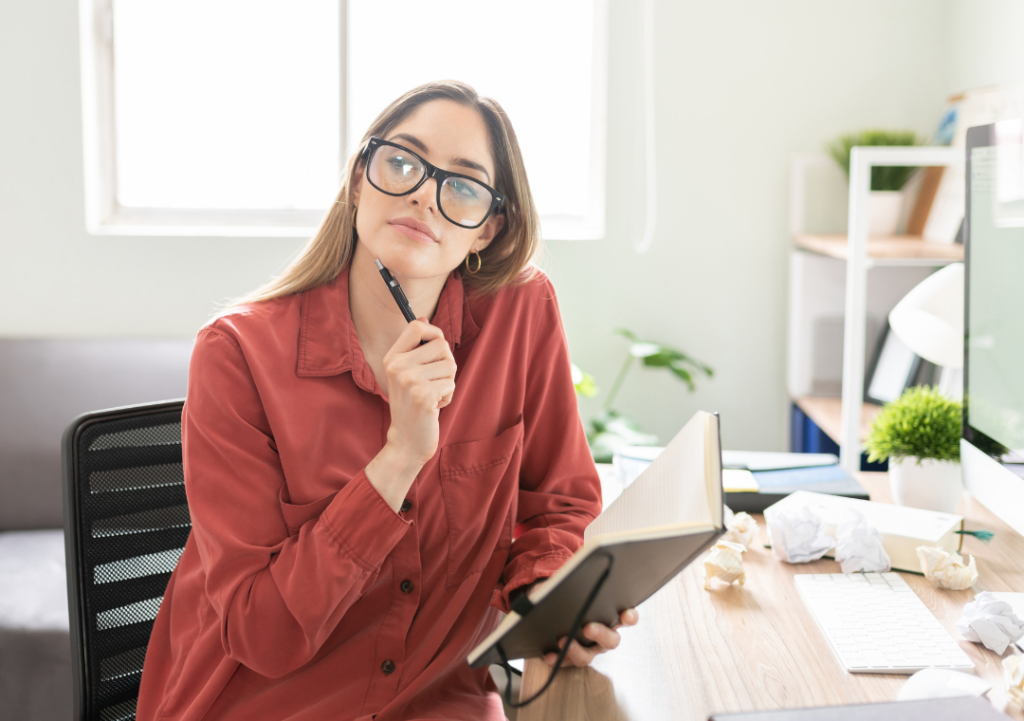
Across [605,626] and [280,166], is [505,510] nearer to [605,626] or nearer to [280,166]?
[605,626]

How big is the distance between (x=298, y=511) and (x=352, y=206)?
1.39 ft

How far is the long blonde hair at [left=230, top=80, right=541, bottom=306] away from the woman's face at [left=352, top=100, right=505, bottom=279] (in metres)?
0.02

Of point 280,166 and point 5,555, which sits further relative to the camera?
point 280,166

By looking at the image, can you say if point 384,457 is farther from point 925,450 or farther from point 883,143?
point 883,143

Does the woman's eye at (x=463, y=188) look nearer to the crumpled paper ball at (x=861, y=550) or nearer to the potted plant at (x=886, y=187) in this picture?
the crumpled paper ball at (x=861, y=550)

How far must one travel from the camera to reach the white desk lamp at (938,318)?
1.29 metres

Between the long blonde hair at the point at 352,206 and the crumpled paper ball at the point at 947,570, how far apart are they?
67 centimetres

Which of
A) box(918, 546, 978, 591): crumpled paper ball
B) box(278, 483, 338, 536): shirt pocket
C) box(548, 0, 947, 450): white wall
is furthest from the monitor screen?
box(548, 0, 947, 450): white wall

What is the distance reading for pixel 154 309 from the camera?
2523mm

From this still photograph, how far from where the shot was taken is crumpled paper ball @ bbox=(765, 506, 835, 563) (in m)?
1.09

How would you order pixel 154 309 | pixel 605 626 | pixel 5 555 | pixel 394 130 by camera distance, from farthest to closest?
pixel 154 309 → pixel 5 555 → pixel 394 130 → pixel 605 626

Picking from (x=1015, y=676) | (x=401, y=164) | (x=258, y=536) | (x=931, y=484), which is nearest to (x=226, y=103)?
(x=401, y=164)

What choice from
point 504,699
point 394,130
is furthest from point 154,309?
point 504,699

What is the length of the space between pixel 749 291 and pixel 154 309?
5.99 ft
